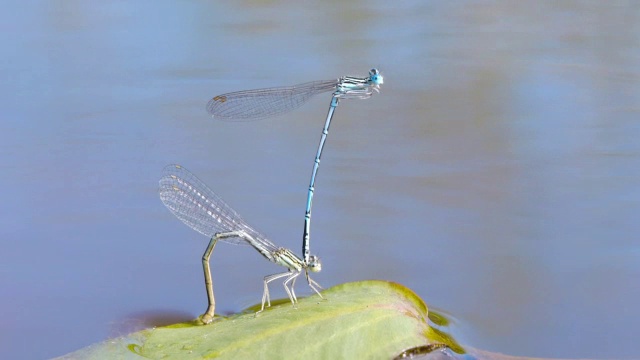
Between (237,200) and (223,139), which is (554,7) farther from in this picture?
(237,200)

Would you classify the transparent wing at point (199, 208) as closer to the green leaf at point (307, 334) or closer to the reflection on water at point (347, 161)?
the reflection on water at point (347, 161)

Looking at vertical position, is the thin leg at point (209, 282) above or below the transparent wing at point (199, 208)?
below

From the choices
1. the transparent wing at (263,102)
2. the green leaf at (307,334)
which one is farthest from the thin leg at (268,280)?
the transparent wing at (263,102)

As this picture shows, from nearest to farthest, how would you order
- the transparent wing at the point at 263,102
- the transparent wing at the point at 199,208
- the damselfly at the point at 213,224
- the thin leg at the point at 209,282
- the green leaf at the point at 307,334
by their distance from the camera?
the green leaf at the point at 307,334 → the thin leg at the point at 209,282 → the damselfly at the point at 213,224 → the transparent wing at the point at 199,208 → the transparent wing at the point at 263,102

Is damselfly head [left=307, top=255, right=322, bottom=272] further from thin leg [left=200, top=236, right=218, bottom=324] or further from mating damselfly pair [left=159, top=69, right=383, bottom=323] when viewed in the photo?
thin leg [left=200, top=236, right=218, bottom=324]

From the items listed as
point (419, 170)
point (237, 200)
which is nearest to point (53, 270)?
point (237, 200)

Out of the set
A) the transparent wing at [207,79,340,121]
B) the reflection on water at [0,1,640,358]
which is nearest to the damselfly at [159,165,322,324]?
the reflection on water at [0,1,640,358]

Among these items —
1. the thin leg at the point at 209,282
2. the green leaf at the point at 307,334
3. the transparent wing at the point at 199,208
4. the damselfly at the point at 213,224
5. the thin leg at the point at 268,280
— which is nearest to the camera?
the green leaf at the point at 307,334

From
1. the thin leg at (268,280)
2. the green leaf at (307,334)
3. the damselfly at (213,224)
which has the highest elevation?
the damselfly at (213,224)
